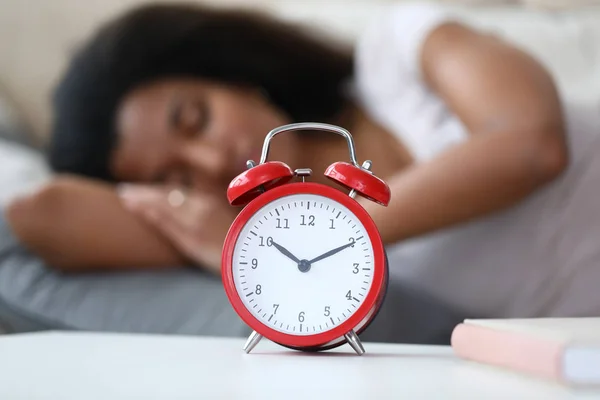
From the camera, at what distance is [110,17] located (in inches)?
69.6

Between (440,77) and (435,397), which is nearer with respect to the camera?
(435,397)

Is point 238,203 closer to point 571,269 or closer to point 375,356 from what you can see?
point 375,356

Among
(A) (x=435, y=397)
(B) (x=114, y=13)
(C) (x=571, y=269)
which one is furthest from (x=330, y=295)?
(B) (x=114, y=13)

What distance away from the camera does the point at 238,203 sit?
578mm

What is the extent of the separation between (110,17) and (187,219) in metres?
0.87

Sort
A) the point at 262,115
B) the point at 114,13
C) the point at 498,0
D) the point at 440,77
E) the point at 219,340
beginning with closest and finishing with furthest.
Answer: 1. the point at 219,340
2. the point at 440,77
3. the point at 262,115
4. the point at 498,0
5. the point at 114,13

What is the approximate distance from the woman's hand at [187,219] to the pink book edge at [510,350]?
620mm

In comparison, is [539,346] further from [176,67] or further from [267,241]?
[176,67]

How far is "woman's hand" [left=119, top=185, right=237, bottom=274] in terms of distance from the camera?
1.11 m

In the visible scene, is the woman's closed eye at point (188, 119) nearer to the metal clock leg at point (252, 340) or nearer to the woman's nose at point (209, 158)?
the woman's nose at point (209, 158)

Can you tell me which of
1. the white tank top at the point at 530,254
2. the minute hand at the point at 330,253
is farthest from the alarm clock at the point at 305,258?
the white tank top at the point at 530,254

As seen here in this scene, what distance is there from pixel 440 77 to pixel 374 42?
0.88ft

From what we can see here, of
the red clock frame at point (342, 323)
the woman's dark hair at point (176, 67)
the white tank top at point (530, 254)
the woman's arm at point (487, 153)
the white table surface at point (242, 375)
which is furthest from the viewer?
the woman's dark hair at point (176, 67)

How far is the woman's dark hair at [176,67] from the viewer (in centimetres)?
135
